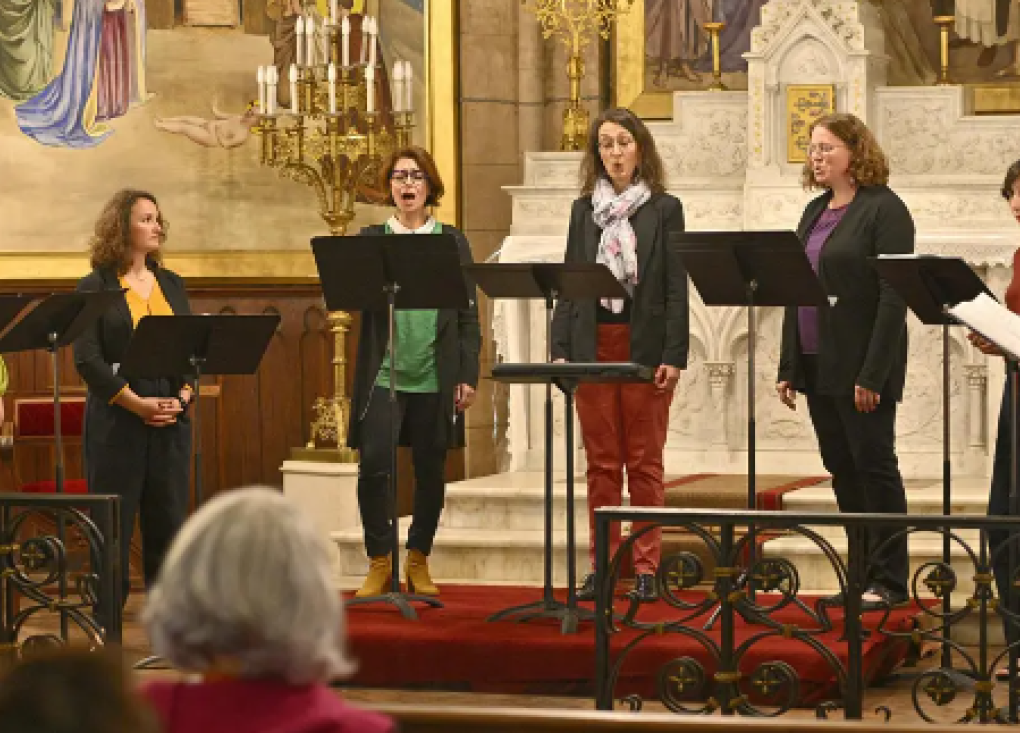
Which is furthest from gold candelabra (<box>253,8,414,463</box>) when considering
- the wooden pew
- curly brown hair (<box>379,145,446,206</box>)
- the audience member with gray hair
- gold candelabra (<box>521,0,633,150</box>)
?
the audience member with gray hair

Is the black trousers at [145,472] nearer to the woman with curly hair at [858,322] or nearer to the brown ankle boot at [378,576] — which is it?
the brown ankle boot at [378,576]

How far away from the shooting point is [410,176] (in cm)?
636

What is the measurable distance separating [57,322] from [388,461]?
48.6 inches

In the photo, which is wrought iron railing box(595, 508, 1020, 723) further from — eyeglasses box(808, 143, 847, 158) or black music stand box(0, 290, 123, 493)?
black music stand box(0, 290, 123, 493)

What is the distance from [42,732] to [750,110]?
25.0 ft

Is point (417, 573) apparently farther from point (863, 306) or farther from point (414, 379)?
point (863, 306)

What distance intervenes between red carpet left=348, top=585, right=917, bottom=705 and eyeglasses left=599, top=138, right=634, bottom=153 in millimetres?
1564

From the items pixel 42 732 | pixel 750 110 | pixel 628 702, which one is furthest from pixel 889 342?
pixel 42 732

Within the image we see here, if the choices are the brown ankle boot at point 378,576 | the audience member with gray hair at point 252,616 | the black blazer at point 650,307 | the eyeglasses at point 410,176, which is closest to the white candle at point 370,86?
the eyeglasses at point 410,176

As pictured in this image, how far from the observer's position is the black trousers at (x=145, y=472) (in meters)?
→ 6.23

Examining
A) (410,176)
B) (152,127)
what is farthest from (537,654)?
(152,127)

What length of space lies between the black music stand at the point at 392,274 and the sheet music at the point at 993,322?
5.32 ft

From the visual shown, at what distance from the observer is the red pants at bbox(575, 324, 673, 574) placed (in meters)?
6.27

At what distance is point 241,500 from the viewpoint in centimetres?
216
